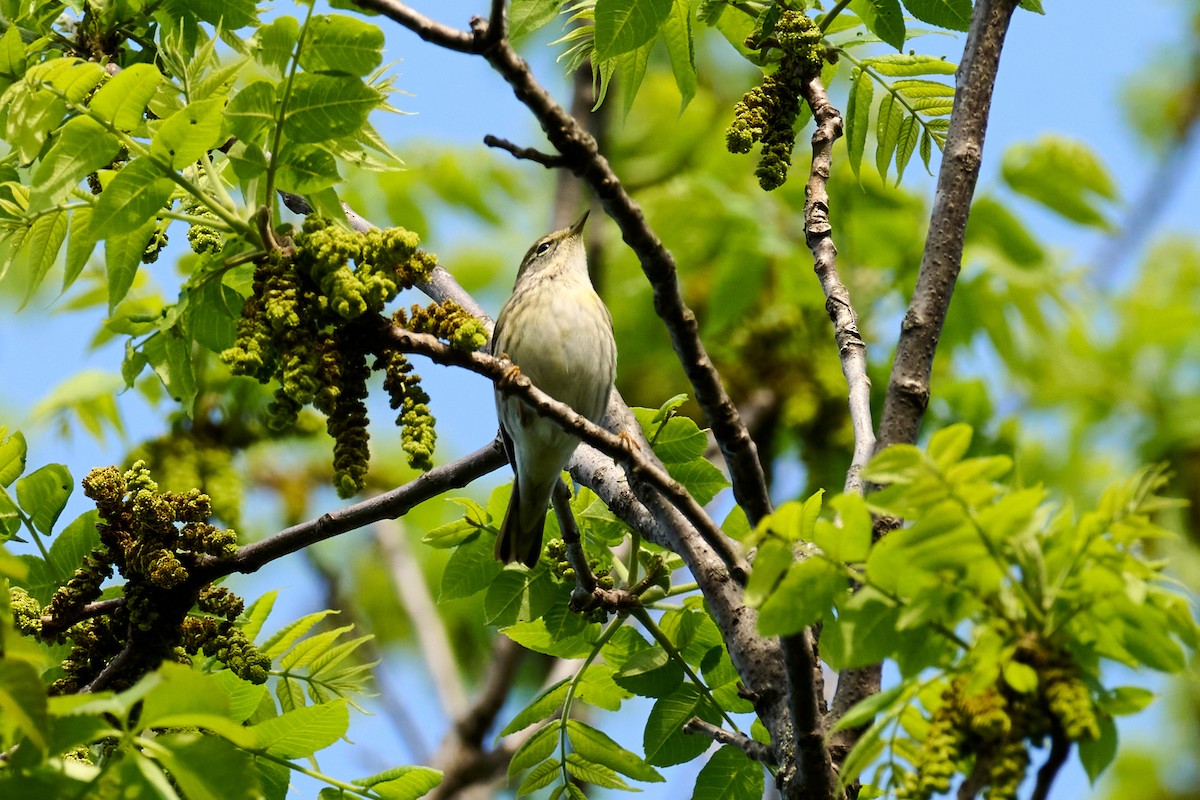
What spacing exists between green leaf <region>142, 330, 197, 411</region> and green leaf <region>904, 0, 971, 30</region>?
2556mm

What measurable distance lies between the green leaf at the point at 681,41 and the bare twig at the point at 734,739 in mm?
1944

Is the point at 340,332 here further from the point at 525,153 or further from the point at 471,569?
the point at 471,569

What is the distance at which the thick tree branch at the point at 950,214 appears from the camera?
352cm

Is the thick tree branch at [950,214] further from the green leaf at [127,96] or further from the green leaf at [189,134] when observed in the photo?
the green leaf at [127,96]

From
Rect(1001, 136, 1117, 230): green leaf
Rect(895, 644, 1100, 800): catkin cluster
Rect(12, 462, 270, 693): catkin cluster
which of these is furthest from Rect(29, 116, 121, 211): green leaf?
Rect(1001, 136, 1117, 230): green leaf

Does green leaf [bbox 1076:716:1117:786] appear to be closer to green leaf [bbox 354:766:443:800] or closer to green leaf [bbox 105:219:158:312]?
green leaf [bbox 354:766:443:800]

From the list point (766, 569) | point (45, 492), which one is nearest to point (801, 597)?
point (766, 569)

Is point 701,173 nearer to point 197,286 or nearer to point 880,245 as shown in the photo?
point 880,245

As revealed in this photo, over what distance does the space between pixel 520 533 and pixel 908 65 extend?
82.0 inches

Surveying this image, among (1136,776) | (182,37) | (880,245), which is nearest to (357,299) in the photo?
(182,37)

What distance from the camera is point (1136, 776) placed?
6.78 metres

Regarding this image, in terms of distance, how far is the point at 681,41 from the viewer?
400cm

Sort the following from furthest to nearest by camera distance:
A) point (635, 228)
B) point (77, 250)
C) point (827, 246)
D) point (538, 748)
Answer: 1. point (827, 246)
2. point (538, 748)
3. point (77, 250)
4. point (635, 228)

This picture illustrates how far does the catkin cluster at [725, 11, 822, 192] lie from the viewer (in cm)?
365
